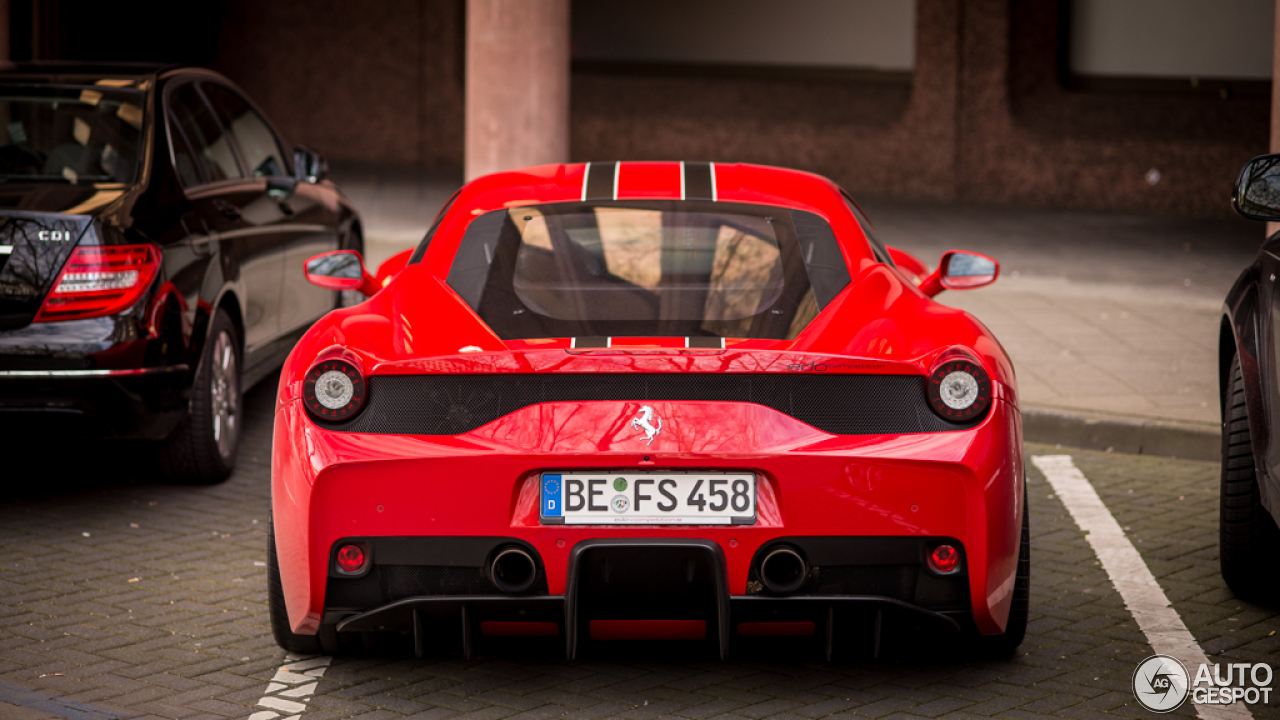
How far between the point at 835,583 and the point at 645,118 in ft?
50.6

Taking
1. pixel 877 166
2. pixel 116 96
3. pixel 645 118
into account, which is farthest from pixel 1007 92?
pixel 116 96

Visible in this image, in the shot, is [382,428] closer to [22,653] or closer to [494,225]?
[494,225]

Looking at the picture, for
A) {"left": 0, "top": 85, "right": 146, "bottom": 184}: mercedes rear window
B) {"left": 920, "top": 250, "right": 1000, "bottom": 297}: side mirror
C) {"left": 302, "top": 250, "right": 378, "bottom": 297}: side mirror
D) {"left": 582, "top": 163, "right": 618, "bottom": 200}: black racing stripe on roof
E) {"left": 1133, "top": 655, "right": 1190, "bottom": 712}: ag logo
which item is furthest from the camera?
{"left": 0, "top": 85, "right": 146, "bottom": 184}: mercedes rear window

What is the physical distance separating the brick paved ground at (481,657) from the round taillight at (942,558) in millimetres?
433

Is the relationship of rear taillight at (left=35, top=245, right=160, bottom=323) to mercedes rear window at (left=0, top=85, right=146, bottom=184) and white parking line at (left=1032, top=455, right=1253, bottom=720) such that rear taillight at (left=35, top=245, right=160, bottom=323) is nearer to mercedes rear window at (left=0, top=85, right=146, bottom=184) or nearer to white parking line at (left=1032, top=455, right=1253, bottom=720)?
mercedes rear window at (left=0, top=85, right=146, bottom=184)

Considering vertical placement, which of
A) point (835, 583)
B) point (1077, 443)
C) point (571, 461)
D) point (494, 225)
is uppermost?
point (494, 225)

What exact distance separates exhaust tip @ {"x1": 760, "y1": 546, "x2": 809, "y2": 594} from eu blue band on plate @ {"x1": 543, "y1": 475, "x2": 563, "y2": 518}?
49 centimetres

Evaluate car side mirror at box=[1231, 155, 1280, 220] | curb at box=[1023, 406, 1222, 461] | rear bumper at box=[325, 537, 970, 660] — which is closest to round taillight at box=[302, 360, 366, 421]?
rear bumper at box=[325, 537, 970, 660]

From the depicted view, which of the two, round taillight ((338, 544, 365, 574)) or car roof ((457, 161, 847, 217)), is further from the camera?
car roof ((457, 161, 847, 217))

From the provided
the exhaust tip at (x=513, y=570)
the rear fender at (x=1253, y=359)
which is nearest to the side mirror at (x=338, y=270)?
the exhaust tip at (x=513, y=570)

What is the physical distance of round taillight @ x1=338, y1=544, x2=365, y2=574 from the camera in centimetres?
380

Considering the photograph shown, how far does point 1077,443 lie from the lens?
7.48 m

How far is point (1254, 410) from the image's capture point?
464 cm

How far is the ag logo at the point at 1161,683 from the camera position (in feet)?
13.4
